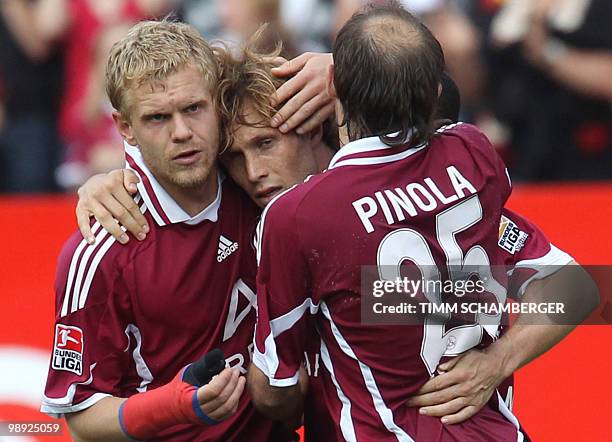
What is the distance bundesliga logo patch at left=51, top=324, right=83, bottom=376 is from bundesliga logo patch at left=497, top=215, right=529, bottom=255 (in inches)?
45.4

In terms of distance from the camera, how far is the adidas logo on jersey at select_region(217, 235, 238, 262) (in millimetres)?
3475

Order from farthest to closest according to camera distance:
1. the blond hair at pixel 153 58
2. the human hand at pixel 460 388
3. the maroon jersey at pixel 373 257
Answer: the blond hair at pixel 153 58, the human hand at pixel 460 388, the maroon jersey at pixel 373 257

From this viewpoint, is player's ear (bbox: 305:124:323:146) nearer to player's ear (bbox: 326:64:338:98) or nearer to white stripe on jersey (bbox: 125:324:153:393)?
player's ear (bbox: 326:64:338:98)

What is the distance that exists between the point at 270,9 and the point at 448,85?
285cm

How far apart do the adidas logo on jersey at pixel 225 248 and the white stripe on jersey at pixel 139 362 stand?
0.30 m

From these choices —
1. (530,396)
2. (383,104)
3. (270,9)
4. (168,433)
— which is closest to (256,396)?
(168,433)

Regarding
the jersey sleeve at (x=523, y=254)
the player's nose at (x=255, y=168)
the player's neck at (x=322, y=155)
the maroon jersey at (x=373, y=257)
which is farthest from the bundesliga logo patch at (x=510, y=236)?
the player's nose at (x=255, y=168)

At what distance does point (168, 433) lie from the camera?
3.47 meters

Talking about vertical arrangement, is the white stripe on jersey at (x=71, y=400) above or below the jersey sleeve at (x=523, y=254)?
below

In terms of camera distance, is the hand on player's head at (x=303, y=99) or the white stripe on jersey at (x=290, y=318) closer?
the white stripe on jersey at (x=290, y=318)

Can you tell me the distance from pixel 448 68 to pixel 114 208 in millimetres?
3194

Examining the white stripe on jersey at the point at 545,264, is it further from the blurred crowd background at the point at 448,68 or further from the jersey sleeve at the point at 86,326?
the blurred crowd background at the point at 448,68

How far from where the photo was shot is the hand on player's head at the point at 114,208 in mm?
3367

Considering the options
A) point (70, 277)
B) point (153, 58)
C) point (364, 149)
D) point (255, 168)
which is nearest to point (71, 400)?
point (70, 277)
